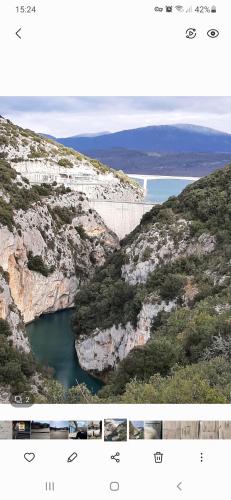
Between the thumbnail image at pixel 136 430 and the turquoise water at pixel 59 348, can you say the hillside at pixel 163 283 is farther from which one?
the thumbnail image at pixel 136 430

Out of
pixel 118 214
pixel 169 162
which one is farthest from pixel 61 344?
pixel 118 214

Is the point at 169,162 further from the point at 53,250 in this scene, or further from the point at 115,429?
the point at 115,429

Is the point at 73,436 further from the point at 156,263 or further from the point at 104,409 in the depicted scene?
the point at 156,263

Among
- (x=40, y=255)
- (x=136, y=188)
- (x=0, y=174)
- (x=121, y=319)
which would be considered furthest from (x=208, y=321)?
(x=136, y=188)

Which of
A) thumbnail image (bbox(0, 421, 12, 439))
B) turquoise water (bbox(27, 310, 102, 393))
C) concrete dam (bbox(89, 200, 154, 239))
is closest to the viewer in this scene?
thumbnail image (bbox(0, 421, 12, 439))

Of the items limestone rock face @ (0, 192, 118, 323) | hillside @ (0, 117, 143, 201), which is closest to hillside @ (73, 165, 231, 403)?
limestone rock face @ (0, 192, 118, 323)
